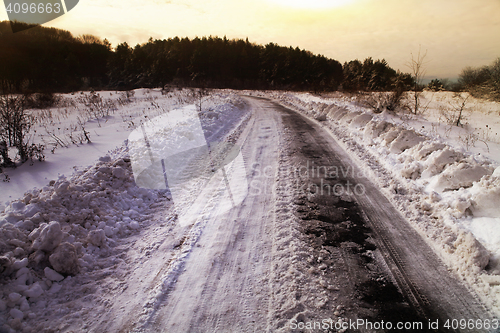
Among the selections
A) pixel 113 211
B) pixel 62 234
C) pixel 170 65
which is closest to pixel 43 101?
pixel 113 211

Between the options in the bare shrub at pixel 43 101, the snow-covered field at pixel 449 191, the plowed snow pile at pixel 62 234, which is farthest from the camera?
the bare shrub at pixel 43 101

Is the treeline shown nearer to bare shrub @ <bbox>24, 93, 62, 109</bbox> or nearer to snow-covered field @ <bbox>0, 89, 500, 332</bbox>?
bare shrub @ <bbox>24, 93, 62, 109</bbox>

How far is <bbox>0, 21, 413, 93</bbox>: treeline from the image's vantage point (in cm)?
3272

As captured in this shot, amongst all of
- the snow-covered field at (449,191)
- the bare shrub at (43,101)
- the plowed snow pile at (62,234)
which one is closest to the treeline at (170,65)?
the bare shrub at (43,101)

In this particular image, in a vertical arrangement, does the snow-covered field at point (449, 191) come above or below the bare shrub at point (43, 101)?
below

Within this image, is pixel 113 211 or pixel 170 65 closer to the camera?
pixel 113 211

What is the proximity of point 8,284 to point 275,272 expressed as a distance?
2.89m

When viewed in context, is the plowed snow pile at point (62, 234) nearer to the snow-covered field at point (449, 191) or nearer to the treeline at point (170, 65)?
the snow-covered field at point (449, 191)

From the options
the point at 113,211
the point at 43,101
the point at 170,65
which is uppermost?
the point at 170,65

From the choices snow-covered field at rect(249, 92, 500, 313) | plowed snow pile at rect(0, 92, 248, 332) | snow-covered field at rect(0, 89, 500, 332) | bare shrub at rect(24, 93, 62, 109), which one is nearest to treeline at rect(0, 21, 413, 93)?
bare shrub at rect(24, 93, 62, 109)

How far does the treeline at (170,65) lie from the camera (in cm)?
3272

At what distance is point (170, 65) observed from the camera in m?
46.8

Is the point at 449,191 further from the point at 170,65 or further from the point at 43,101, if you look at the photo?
the point at 170,65

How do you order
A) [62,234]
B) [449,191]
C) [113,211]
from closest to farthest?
[62,234]
[113,211]
[449,191]
